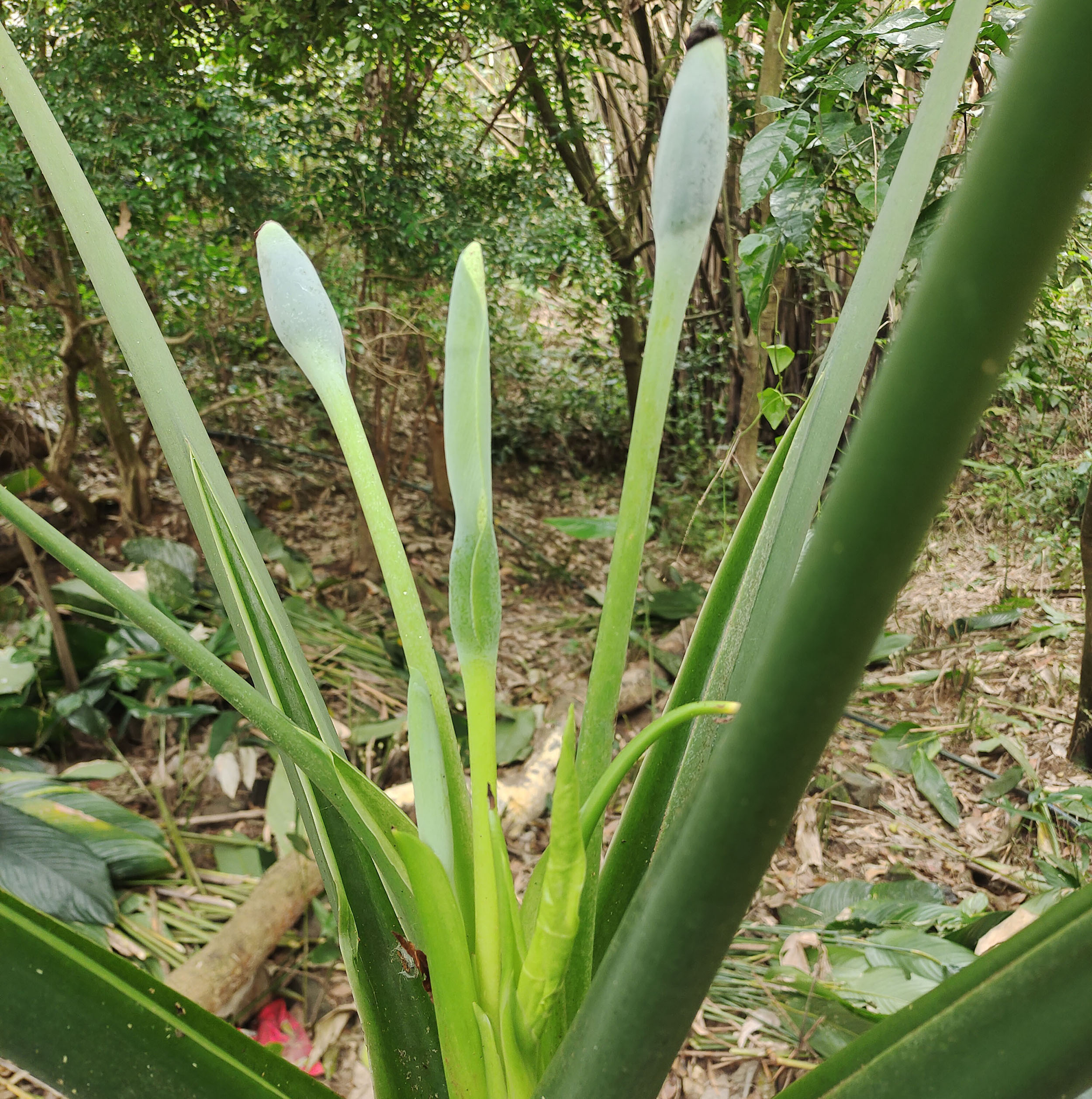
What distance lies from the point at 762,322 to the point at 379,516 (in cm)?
116

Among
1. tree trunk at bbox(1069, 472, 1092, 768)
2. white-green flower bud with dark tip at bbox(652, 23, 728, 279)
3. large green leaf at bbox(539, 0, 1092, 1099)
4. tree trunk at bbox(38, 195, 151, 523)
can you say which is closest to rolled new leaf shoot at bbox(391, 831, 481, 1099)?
large green leaf at bbox(539, 0, 1092, 1099)

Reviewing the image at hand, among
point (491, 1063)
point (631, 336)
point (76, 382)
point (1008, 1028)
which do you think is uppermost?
point (631, 336)

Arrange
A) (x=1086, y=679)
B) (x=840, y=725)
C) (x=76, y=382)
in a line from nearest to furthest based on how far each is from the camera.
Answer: (x=840, y=725) < (x=1086, y=679) < (x=76, y=382)

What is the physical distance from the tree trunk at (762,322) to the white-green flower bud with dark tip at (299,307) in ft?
2.38

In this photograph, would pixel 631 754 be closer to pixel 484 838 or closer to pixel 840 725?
pixel 484 838

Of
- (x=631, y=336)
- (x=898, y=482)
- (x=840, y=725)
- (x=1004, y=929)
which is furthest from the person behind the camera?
(x=631, y=336)

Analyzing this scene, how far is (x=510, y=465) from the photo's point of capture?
10.8 ft

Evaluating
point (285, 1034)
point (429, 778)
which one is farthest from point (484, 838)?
point (285, 1034)

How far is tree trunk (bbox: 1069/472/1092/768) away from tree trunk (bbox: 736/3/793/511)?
19.1 inches

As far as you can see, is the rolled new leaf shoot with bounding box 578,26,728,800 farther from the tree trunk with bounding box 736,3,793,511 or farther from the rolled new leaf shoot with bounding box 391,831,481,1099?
the tree trunk with bounding box 736,3,793,511

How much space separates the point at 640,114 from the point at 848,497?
9.04 ft

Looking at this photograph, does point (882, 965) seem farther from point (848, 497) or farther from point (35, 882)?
point (35, 882)

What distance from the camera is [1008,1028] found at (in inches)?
8.2

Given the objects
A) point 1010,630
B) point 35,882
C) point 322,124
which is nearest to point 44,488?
point 322,124
